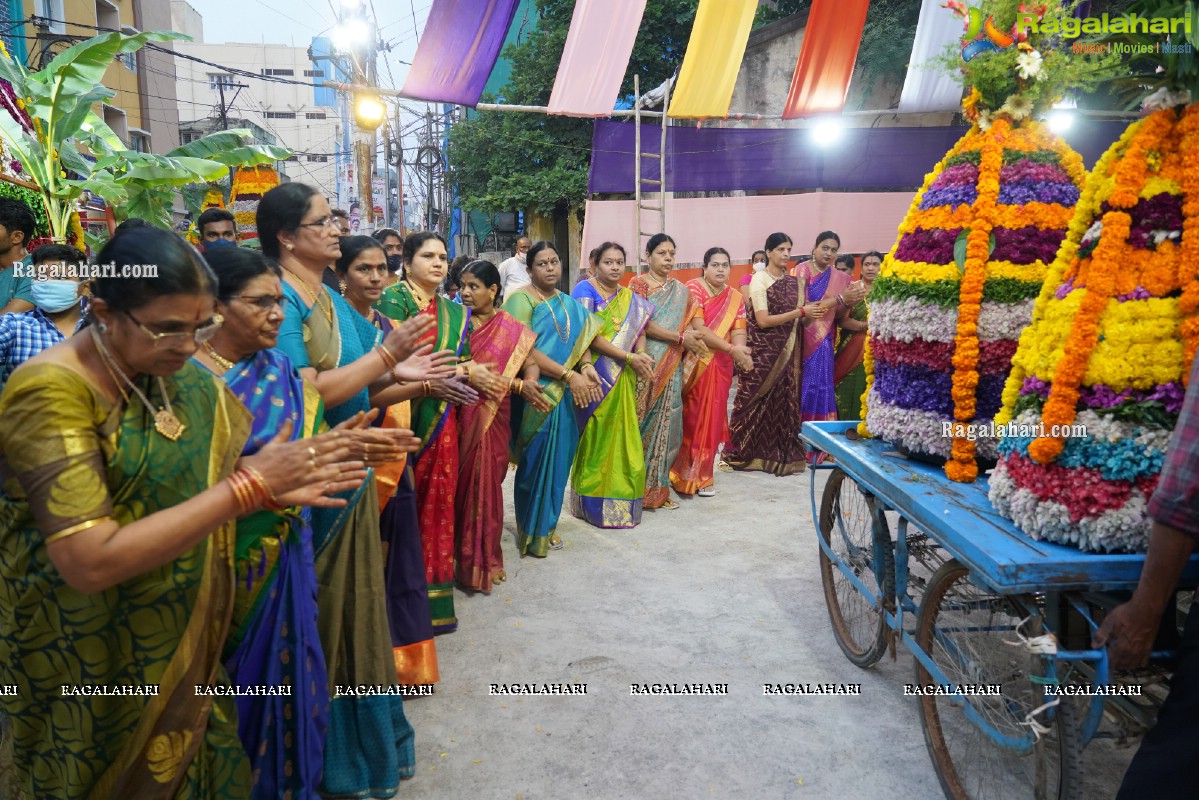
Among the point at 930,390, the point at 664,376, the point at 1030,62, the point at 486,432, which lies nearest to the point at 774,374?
the point at 664,376

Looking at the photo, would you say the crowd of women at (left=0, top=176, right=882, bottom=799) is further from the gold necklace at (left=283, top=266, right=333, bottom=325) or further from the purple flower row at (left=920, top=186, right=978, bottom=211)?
the purple flower row at (left=920, top=186, right=978, bottom=211)

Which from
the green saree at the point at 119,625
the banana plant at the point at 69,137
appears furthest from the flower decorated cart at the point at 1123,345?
the banana plant at the point at 69,137

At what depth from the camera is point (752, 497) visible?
20.6 feet

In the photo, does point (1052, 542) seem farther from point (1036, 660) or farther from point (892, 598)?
point (892, 598)

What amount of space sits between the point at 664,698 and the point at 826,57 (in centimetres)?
895

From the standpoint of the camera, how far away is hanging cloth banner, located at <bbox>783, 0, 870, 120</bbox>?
31.5ft

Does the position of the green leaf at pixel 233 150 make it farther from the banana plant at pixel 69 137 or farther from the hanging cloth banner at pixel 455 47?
the hanging cloth banner at pixel 455 47

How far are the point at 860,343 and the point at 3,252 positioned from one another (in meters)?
6.49

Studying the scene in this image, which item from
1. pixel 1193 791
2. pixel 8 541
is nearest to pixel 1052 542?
pixel 1193 791

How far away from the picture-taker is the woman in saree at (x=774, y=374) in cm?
691

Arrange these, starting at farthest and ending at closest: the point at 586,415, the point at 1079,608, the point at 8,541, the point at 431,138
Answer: the point at 431,138
the point at 586,415
the point at 1079,608
the point at 8,541

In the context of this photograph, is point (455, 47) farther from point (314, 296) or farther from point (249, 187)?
point (249, 187)

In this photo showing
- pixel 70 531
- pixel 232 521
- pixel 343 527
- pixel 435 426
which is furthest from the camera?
pixel 435 426

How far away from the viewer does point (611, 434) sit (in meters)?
5.59
